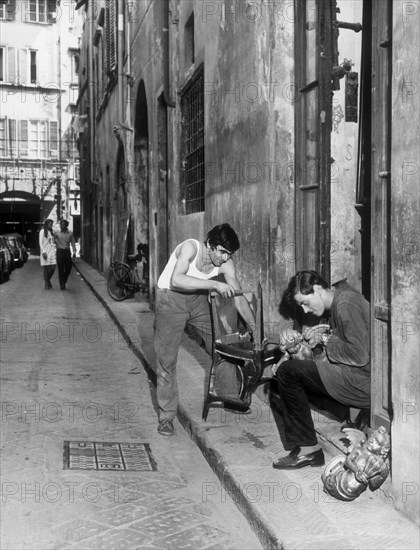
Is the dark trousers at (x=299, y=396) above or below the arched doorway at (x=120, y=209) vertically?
below

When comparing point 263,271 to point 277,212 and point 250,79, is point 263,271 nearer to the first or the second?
point 277,212

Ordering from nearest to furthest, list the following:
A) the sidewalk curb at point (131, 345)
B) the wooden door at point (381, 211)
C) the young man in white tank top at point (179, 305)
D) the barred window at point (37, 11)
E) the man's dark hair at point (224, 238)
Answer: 1. the wooden door at point (381, 211)
2. the man's dark hair at point (224, 238)
3. the young man in white tank top at point (179, 305)
4. the sidewalk curb at point (131, 345)
5. the barred window at point (37, 11)

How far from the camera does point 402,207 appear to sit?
373 centimetres

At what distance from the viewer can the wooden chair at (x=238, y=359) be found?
538 cm

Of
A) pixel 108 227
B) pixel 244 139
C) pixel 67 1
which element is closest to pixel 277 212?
pixel 244 139

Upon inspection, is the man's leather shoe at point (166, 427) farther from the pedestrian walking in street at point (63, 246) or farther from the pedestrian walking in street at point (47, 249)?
the pedestrian walking in street at point (47, 249)

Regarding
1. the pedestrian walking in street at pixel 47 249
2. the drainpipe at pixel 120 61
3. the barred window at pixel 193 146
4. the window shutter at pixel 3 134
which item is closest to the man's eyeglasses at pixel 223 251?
the barred window at pixel 193 146

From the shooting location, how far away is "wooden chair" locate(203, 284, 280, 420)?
538 centimetres

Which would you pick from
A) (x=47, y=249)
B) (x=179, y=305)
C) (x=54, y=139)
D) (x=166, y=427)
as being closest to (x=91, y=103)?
(x=47, y=249)

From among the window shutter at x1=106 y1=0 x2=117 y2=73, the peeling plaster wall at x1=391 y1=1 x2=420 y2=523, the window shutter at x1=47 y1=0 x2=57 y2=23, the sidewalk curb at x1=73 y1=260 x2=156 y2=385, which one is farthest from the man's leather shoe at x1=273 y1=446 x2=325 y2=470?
the window shutter at x1=47 y1=0 x2=57 y2=23

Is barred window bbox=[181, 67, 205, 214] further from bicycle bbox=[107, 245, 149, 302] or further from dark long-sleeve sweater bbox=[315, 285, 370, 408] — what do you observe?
dark long-sleeve sweater bbox=[315, 285, 370, 408]

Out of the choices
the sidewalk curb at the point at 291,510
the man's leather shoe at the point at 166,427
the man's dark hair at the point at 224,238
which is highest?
the man's dark hair at the point at 224,238

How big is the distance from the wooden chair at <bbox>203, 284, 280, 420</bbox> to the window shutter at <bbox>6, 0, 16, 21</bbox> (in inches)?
1601

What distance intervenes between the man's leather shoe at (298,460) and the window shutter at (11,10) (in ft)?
138
